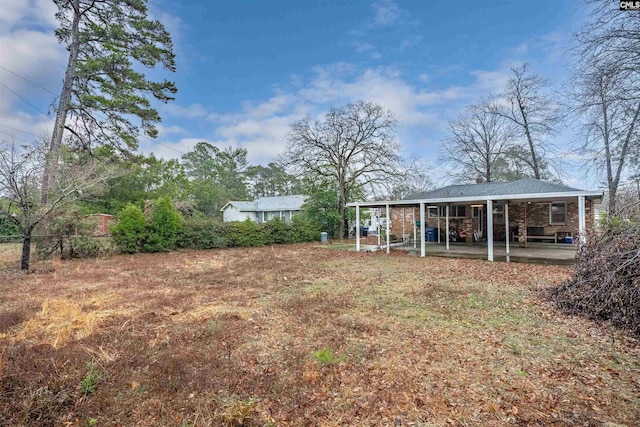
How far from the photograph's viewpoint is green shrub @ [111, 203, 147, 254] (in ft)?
41.5

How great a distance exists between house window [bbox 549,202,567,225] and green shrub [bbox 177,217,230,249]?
52.0 ft

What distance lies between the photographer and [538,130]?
792 inches

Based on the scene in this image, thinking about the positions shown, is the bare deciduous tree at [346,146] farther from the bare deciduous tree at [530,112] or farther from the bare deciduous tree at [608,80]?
→ the bare deciduous tree at [608,80]

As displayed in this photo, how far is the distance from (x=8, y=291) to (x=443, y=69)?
17.2 meters

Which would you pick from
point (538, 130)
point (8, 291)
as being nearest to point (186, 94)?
point (8, 291)

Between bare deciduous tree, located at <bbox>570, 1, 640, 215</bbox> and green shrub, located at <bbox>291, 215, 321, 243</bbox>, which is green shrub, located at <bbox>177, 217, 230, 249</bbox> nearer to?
green shrub, located at <bbox>291, 215, 321, 243</bbox>

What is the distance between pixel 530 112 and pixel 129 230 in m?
25.0

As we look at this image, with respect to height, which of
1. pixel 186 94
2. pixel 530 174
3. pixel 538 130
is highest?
pixel 186 94

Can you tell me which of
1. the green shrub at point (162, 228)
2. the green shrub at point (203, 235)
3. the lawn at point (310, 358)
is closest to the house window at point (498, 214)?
the lawn at point (310, 358)

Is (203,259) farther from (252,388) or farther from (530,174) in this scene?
(530,174)

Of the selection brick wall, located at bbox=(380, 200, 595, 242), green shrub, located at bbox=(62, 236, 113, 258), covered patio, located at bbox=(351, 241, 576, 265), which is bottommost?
covered patio, located at bbox=(351, 241, 576, 265)

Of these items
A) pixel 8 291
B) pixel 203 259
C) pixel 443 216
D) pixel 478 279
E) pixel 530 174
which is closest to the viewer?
pixel 8 291

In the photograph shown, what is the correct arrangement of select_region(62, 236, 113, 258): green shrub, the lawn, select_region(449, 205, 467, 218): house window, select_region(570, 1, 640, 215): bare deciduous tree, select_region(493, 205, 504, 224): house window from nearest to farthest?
the lawn
select_region(570, 1, 640, 215): bare deciduous tree
select_region(62, 236, 113, 258): green shrub
select_region(493, 205, 504, 224): house window
select_region(449, 205, 467, 218): house window

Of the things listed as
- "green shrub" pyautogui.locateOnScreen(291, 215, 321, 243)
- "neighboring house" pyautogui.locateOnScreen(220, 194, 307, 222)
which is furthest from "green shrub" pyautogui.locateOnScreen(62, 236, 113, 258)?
"neighboring house" pyautogui.locateOnScreen(220, 194, 307, 222)
